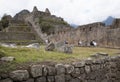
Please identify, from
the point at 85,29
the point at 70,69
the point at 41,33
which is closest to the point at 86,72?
the point at 70,69

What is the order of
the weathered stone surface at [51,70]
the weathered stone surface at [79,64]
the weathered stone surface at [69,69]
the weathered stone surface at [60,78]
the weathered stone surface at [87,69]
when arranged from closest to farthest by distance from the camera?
the weathered stone surface at [51,70] → the weathered stone surface at [60,78] → the weathered stone surface at [69,69] → the weathered stone surface at [79,64] → the weathered stone surface at [87,69]

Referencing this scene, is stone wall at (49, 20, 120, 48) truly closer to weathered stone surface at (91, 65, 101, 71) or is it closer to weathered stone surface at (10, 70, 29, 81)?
weathered stone surface at (91, 65, 101, 71)

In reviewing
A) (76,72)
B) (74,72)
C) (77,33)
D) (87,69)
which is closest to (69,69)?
(74,72)

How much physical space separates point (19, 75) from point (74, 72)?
231 centimetres

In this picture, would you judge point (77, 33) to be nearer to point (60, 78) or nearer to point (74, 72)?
point (74, 72)

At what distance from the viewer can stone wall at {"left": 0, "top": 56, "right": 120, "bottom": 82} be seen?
655 cm

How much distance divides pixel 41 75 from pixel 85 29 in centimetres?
1955

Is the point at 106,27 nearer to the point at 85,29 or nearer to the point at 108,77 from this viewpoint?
the point at 85,29

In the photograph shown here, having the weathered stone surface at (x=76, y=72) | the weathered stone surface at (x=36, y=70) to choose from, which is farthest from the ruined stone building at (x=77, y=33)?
the weathered stone surface at (x=36, y=70)

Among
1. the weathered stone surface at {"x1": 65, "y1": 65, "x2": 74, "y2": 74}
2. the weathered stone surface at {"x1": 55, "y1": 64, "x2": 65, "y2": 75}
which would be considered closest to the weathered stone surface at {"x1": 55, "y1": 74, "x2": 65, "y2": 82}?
the weathered stone surface at {"x1": 55, "y1": 64, "x2": 65, "y2": 75}

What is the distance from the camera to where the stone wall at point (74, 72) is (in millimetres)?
6551

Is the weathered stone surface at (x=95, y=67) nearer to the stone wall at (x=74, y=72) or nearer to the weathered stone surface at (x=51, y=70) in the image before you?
the stone wall at (x=74, y=72)

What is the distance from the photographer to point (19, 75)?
640 cm

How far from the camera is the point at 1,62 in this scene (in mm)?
6668
